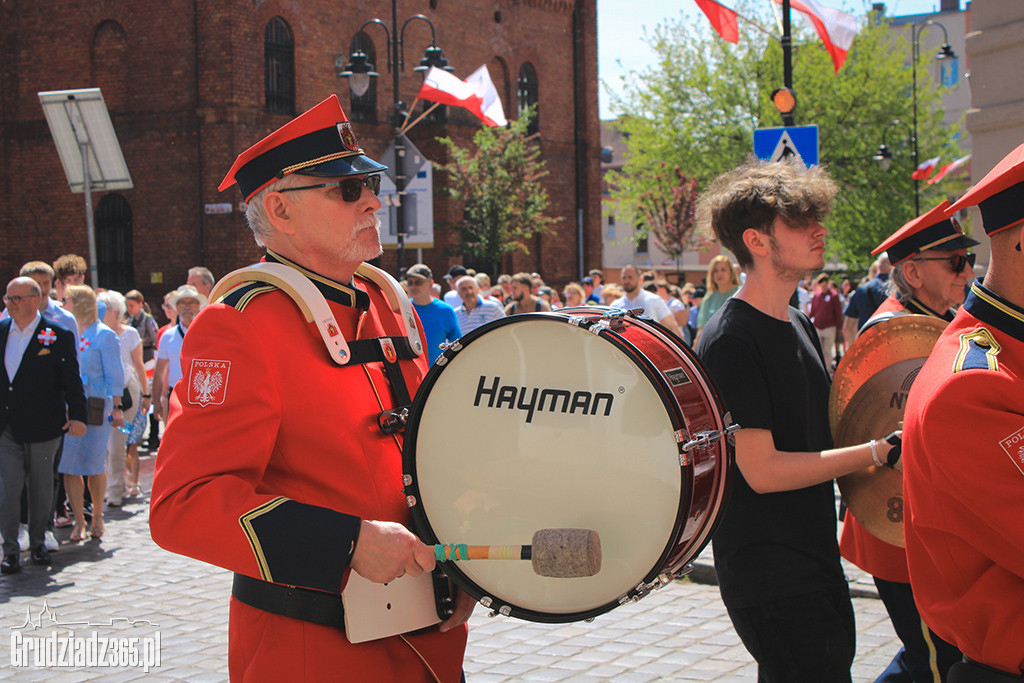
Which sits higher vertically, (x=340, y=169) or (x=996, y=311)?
(x=340, y=169)

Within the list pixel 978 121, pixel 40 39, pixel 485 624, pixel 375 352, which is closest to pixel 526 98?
pixel 40 39

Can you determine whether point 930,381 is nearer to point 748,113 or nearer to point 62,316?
point 62,316

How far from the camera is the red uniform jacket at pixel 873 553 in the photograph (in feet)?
12.7

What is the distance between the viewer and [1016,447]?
85.2 inches

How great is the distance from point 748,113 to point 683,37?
10.8ft

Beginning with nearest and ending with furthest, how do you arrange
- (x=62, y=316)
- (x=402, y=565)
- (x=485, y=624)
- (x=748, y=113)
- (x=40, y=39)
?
1. (x=402, y=565)
2. (x=485, y=624)
3. (x=62, y=316)
4. (x=40, y=39)
5. (x=748, y=113)

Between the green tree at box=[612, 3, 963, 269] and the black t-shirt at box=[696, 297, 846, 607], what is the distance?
98.8ft

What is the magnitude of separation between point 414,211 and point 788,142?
1033cm

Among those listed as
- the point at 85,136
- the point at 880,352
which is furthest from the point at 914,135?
the point at 880,352

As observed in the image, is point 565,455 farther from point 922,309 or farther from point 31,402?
point 31,402

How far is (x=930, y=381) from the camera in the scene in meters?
2.37

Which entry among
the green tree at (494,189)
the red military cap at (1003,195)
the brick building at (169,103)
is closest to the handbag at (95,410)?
the red military cap at (1003,195)

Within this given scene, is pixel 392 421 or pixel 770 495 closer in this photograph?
pixel 392 421

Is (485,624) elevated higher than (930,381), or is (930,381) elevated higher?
(930,381)
